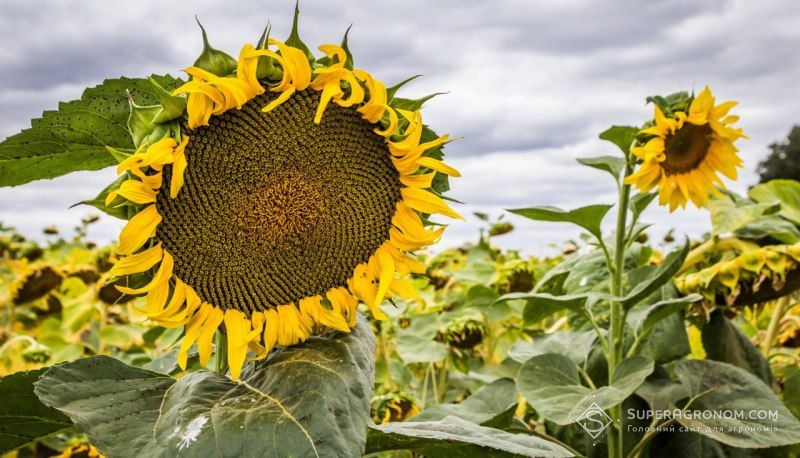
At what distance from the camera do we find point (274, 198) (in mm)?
1014

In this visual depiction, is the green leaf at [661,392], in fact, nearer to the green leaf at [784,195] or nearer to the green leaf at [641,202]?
the green leaf at [641,202]

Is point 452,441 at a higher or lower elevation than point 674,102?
lower

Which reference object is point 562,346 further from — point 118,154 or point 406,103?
point 118,154

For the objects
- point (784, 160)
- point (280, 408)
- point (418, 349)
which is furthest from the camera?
point (784, 160)

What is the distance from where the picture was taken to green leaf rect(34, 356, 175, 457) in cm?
81

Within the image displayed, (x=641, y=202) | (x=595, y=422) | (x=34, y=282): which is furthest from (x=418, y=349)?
(x=34, y=282)

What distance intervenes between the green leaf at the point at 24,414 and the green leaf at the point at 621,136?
1.44 meters

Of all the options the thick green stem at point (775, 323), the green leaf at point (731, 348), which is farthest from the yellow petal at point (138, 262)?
the thick green stem at point (775, 323)

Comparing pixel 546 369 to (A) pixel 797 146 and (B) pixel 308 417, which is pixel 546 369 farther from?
(A) pixel 797 146

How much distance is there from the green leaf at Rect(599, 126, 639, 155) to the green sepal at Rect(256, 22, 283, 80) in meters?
1.14

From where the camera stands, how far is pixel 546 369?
165 cm

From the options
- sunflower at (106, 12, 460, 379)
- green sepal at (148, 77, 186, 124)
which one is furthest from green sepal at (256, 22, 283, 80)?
green sepal at (148, 77, 186, 124)

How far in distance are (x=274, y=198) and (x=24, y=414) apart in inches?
18.0

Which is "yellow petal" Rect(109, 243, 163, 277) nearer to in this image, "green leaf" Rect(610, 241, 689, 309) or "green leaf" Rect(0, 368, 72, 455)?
"green leaf" Rect(0, 368, 72, 455)
